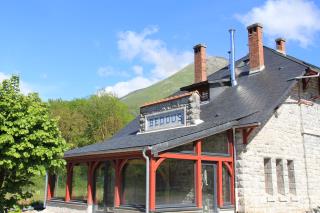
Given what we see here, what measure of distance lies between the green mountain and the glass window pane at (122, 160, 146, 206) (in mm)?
129825

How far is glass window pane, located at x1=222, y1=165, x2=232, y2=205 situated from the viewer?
12.3 metres

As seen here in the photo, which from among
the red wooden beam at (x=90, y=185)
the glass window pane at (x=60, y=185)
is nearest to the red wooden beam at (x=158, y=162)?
the red wooden beam at (x=90, y=185)

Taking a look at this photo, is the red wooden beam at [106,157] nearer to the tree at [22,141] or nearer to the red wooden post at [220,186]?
the tree at [22,141]

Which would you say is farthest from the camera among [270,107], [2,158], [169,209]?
[270,107]

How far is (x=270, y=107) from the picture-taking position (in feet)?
41.3

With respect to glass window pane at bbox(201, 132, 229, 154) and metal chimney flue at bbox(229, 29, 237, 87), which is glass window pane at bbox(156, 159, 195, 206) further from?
metal chimney flue at bbox(229, 29, 237, 87)

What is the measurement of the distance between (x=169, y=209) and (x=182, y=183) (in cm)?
117

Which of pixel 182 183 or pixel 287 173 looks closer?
pixel 182 183

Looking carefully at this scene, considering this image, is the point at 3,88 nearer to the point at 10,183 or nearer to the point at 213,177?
the point at 10,183

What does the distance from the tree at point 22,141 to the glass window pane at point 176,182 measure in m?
3.05

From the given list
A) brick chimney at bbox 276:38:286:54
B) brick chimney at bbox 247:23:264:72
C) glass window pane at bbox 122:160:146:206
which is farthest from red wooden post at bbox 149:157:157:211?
brick chimney at bbox 276:38:286:54

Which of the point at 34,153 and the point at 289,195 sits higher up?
the point at 34,153

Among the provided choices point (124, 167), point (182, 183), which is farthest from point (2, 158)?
point (182, 183)

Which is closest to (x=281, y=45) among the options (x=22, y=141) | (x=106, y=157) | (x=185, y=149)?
(x=185, y=149)
